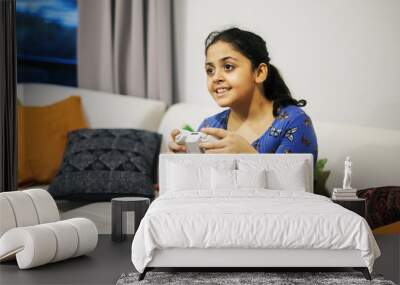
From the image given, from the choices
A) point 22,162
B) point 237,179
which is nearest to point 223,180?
point 237,179

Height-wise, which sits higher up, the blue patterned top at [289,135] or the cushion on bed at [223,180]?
the blue patterned top at [289,135]

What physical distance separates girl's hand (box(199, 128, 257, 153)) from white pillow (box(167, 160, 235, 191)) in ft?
2.04

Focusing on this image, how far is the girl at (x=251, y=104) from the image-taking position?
579 centimetres

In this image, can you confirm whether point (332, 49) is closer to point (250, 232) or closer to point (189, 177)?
point (189, 177)

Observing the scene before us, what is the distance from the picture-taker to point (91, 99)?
646 cm

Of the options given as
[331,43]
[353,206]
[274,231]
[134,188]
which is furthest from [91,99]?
[274,231]

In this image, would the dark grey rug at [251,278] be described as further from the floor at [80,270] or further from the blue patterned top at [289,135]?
the blue patterned top at [289,135]

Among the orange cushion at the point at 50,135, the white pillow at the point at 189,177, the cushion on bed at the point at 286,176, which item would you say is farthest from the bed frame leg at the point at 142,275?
the orange cushion at the point at 50,135

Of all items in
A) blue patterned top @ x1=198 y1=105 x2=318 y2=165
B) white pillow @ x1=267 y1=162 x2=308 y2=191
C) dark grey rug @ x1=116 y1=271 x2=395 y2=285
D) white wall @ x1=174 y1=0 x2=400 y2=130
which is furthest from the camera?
white wall @ x1=174 y1=0 x2=400 y2=130

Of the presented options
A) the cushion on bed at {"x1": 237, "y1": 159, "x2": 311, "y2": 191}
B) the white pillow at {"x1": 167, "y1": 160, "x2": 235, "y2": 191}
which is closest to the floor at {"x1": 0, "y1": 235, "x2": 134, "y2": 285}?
the white pillow at {"x1": 167, "y1": 160, "x2": 235, "y2": 191}

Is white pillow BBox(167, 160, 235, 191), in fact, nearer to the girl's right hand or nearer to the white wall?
the girl's right hand

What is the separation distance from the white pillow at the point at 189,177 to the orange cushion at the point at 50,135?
152cm

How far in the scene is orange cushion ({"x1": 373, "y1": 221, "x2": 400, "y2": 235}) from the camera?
548 cm

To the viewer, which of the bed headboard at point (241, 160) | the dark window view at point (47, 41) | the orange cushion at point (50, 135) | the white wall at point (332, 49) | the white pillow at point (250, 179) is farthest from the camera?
the dark window view at point (47, 41)
